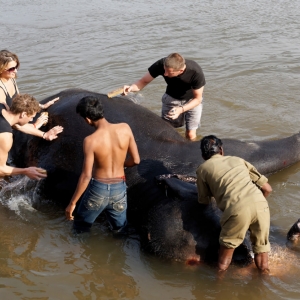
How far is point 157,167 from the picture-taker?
6.57 m

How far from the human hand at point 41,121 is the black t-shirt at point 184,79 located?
1.96 metres

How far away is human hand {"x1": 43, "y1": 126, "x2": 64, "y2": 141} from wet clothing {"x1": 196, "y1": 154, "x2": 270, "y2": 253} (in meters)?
2.73

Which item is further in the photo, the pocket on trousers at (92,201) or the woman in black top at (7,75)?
the woman in black top at (7,75)

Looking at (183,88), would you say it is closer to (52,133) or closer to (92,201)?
(52,133)

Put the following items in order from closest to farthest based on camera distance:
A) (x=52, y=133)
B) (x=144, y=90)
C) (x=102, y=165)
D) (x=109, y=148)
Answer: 1. (x=109, y=148)
2. (x=102, y=165)
3. (x=52, y=133)
4. (x=144, y=90)

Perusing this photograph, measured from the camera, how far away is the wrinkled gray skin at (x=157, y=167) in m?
5.66

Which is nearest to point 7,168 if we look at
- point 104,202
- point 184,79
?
point 104,202

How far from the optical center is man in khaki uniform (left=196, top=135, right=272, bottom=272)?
200 inches

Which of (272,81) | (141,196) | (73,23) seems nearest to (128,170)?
(141,196)

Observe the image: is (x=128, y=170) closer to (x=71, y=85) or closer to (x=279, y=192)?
(x=279, y=192)

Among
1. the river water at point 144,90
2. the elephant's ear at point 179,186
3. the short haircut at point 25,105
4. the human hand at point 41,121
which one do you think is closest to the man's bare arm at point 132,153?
the elephant's ear at point 179,186

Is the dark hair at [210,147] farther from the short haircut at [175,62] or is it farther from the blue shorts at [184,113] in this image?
the blue shorts at [184,113]

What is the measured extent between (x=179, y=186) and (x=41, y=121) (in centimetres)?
269

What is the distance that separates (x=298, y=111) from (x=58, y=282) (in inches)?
253
